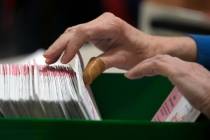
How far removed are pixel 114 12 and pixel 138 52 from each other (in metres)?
1.39

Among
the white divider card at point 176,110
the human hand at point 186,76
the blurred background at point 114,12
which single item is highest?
the human hand at point 186,76

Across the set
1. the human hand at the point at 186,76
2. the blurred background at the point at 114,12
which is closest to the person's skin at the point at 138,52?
the human hand at the point at 186,76

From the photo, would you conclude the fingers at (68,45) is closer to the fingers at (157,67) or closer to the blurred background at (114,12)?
the fingers at (157,67)

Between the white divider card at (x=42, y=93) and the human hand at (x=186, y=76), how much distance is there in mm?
92

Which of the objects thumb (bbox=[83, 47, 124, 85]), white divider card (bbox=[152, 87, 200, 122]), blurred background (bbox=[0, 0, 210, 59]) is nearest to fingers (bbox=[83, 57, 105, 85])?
thumb (bbox=[83, 47, 124, 85])

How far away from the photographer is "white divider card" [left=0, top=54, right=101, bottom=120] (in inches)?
27.4

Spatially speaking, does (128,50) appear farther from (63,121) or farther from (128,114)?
(63,121)

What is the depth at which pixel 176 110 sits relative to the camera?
804 mm

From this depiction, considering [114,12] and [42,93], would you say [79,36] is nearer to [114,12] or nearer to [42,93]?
[42,93]

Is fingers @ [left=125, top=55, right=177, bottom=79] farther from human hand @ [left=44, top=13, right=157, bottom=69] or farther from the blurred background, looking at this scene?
the blurred background

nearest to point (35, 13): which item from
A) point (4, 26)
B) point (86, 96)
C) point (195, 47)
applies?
point (4, 26)

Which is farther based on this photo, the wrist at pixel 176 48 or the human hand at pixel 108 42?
the wrist at pixel 176 48

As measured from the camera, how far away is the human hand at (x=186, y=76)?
2.30 feet

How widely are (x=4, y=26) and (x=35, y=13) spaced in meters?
0.27
